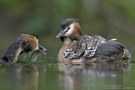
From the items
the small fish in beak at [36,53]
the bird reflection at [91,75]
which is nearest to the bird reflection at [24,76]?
the bird reflection at [91,75]

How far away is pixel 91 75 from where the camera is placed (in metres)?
14.3

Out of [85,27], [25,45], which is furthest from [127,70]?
[85,27]

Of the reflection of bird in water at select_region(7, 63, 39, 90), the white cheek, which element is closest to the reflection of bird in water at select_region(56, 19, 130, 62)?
the white cheek

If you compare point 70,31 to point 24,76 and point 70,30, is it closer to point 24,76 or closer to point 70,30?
point 70,30

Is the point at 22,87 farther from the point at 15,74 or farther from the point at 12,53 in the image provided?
the point at 12,53

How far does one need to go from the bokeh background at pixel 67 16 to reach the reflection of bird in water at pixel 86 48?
384 cm

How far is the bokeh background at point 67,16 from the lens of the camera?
74.3 feet

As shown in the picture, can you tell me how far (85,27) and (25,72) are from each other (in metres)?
8.37

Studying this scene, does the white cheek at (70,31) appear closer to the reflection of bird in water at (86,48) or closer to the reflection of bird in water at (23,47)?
the reflection of bird in water at (86,48)

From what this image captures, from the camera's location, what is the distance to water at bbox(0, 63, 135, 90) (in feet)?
42.1

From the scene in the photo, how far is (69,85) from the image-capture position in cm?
1303

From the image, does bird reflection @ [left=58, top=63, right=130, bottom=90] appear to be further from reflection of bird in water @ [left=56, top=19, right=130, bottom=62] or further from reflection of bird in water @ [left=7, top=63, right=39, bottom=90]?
reflection of bird in water @ [left=7, top=63, right=39, bottom=90]

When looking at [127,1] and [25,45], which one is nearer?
[25,45]

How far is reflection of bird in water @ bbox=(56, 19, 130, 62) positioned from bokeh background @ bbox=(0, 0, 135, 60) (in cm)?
384
